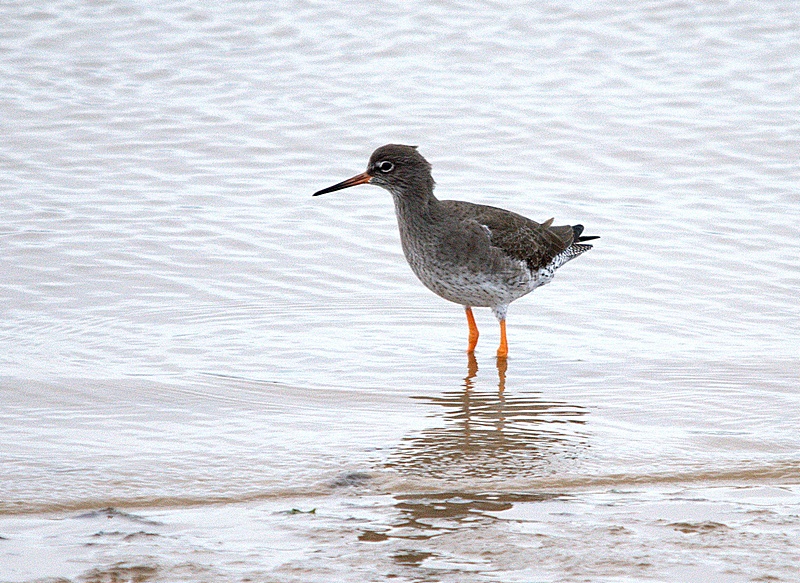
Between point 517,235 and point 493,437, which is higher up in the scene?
point 517,235

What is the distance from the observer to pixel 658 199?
459 inches

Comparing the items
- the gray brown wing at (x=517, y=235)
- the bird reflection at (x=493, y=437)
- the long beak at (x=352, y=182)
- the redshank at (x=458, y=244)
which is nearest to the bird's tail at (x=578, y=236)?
the gray brown wing at (x=517, y=235)

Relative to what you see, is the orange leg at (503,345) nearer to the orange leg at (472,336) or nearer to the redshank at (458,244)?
the redshank at (458,244)

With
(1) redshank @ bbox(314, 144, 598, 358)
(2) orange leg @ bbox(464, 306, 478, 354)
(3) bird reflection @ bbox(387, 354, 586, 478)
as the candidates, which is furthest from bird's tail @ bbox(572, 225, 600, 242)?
(3) bird reflection @ bbox(387, 354, 586, 478)

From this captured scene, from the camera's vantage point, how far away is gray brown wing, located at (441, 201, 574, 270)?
30.2ft

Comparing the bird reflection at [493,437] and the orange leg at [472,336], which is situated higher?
the orange leg at [472,336]

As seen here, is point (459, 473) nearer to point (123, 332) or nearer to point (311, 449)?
point (311, 449)

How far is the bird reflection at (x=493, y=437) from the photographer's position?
6.46 metres

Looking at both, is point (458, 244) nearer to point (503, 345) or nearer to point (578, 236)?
point (503, 345)

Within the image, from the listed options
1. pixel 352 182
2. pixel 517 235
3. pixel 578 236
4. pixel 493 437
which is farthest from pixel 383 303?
pixel 493 437

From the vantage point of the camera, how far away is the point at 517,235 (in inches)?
369

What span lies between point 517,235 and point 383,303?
1.16 metres

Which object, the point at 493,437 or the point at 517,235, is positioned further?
the point at 517,235

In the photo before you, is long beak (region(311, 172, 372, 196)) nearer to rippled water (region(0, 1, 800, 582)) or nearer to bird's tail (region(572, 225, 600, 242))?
rippled water (region(0, 1, 800, 582))
